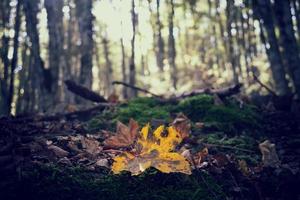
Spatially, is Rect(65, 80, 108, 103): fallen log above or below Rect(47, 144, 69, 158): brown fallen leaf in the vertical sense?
above

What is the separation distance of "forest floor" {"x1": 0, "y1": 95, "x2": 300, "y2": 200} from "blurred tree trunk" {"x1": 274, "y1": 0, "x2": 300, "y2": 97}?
7.83ft

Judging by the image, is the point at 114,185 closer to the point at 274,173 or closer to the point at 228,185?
the point at 228,185

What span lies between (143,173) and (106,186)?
0.34m

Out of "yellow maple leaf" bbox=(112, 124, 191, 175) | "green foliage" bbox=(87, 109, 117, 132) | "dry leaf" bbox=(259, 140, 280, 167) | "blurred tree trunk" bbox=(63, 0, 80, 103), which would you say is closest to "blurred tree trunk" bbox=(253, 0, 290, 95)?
"green foliage" bbox=(87, 109, 117, 132)

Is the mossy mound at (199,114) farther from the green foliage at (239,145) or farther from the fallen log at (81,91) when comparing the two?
the fallen log at (81,91)

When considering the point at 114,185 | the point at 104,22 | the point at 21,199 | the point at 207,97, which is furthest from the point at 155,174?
the point at 104,22

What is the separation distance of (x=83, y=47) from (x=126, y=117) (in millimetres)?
4419

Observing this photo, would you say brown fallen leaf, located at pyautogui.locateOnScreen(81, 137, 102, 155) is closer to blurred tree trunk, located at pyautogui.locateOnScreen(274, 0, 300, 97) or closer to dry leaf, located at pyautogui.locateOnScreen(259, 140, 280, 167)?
dry leaf, located at pyautogui.locateOnScreen(259, 140, 280, 167)

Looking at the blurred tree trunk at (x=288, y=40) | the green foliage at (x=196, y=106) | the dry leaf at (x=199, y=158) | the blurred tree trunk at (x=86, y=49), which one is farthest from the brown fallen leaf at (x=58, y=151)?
the blurred tree trunk at (x=86, y=49)

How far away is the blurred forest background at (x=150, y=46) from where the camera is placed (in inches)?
324

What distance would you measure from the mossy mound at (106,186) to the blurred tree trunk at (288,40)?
15.3ft

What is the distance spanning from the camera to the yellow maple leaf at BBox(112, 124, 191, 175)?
3.01 m

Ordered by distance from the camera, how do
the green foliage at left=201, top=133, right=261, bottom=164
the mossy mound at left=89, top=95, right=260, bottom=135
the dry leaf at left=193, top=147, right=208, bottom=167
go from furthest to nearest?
the mossy mound at left=89, top=95, right=260, bottom=135, the green foliage at left=201, top=133, right=261, bottom=164, the dry leaf at left=193, top=147, right=208, bottom=167

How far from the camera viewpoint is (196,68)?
21.1 m
